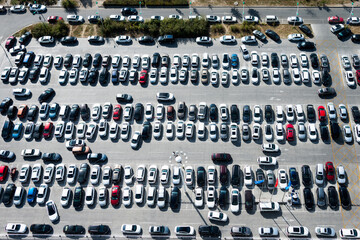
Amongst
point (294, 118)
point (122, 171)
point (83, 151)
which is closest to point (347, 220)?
point (294, 118)

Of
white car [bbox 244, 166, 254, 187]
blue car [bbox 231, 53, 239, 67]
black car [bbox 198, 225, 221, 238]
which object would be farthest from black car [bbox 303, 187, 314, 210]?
blue car [bbox 231, 53, 239, 67]

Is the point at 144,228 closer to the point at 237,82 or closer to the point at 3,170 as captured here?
the point at 3,170

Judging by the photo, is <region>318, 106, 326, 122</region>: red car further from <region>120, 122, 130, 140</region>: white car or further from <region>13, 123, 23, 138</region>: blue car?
<region>13, 123, 23, 138</region>: blue car

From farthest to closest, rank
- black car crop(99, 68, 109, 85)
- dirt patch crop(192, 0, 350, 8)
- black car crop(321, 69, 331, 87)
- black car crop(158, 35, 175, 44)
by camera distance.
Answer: dirt patch crop(192, 0, 350, 8), black car crop(158, 35, 175, 44), black car crop(99, 68, 109, 85), black car crop(321, 69, 331, 87)

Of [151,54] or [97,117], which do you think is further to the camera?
[151,54]

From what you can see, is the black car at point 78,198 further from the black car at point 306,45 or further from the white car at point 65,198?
the black car at point 306,45

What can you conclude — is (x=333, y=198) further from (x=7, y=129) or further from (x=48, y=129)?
(x=7, y=129)
